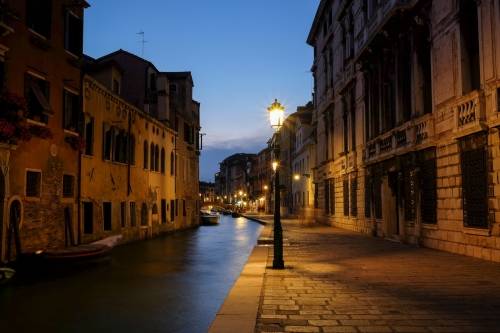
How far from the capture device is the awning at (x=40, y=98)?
16.7m

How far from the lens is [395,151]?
19.8 metres

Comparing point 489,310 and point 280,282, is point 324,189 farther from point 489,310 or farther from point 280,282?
point 489,310

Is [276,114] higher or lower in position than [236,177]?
lower

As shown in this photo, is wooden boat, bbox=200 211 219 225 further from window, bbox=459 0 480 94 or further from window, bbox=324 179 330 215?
window, bbox=459 0 480 94

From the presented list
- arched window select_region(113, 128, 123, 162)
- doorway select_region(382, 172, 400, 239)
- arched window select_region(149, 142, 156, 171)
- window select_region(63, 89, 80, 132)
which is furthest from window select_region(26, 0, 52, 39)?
doorway select_region(382, 172, 400, 239)

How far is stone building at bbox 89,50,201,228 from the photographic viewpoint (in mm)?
34031

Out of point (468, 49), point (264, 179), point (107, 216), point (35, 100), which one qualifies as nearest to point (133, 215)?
point (107, 216)

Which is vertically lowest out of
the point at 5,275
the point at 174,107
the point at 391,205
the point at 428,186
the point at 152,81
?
the point at 5,275

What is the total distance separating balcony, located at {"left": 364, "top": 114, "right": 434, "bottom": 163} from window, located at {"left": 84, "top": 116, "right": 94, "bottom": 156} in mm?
12173

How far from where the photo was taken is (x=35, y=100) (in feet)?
55.5

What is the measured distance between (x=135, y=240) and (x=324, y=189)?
597 inches

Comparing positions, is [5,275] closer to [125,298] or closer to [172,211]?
[125,298]

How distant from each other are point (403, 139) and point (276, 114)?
25.8 ft

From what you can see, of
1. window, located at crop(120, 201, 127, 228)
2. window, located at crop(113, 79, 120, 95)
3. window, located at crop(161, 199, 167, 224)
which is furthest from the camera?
window, located at crop(161, 199, 167, 224)
